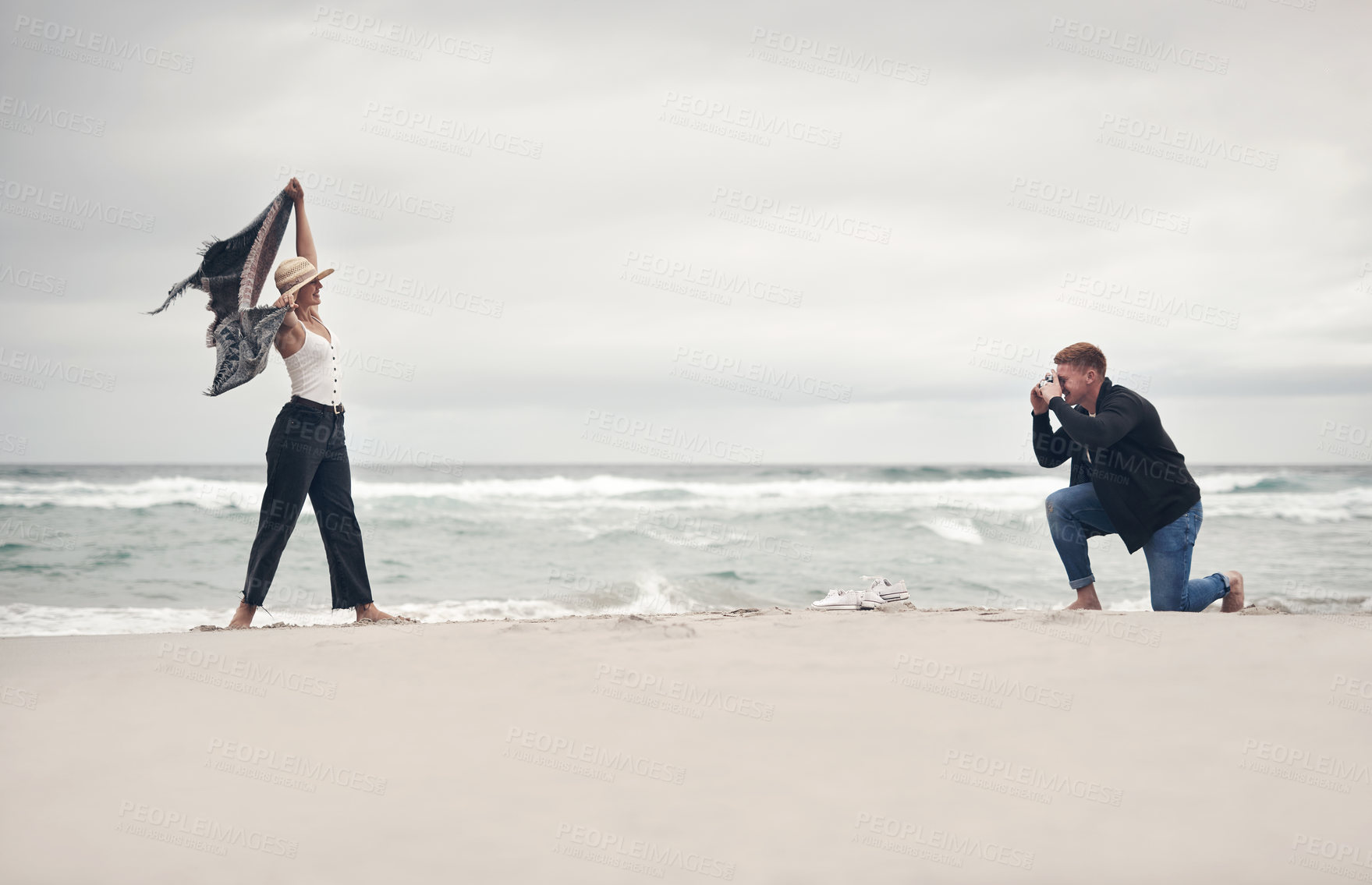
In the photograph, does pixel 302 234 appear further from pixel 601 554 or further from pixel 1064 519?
pixel 601 554

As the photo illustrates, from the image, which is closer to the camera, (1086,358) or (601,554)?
(1086,358)

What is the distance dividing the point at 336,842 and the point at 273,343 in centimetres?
307

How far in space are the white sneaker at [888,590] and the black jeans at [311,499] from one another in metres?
2.85

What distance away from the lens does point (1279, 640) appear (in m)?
3.63

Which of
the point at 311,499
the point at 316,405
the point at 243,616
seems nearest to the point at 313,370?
the point at 316,405

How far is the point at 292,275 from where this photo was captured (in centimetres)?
470

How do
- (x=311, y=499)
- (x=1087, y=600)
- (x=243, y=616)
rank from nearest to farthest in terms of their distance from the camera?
(x=243, y=616) → (x=1087, y=600) → (x=311, y=499)

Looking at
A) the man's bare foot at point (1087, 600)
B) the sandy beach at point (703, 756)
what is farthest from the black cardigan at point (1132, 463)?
the sandy beach at point (703, 756)

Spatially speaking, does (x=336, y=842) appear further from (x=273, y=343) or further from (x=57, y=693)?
(x=273, y=343)

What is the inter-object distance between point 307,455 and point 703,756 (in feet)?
9.86

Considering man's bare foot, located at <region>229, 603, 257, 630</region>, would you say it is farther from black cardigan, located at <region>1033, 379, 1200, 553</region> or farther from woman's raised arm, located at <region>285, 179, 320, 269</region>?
black cardigan, located at <region>1033, 379, 1200, 553</region>

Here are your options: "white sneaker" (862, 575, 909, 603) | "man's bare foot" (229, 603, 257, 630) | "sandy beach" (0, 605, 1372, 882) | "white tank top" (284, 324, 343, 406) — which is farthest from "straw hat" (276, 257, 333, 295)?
"white sneaker" (862, 575, 909, 603)

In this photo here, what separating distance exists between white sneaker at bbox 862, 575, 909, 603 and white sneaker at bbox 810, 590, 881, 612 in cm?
5

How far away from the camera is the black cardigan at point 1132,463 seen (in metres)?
4.45
